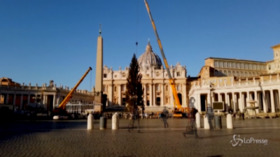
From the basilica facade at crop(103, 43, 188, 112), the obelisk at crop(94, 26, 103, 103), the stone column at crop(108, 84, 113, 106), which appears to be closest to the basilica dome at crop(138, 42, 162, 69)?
the basilica facade at crop(103, 43, 188, 112)

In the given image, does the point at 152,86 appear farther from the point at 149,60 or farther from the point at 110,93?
the point at 149,60

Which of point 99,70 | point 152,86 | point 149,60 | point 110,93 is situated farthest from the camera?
point 149,60

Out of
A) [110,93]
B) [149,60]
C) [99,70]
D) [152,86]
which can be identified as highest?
[149,60]

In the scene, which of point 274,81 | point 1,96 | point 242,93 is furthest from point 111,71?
point 274,81

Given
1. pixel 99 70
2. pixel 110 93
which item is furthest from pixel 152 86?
pixel 99 70

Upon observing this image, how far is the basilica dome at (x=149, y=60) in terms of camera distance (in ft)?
351

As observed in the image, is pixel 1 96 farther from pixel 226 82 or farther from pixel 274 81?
pixel 274 81

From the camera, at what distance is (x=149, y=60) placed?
10844cm

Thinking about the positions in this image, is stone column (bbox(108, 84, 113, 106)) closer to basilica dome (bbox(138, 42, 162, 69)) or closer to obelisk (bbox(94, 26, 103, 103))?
basilica dome (bbox(138, 42, 162, 69))

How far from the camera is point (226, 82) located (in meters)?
58.1

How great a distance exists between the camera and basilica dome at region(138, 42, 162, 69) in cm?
10694

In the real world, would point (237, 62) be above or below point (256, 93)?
above

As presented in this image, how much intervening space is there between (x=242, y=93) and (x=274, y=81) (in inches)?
335

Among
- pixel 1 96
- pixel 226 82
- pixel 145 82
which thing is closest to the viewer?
pixel 226 82
